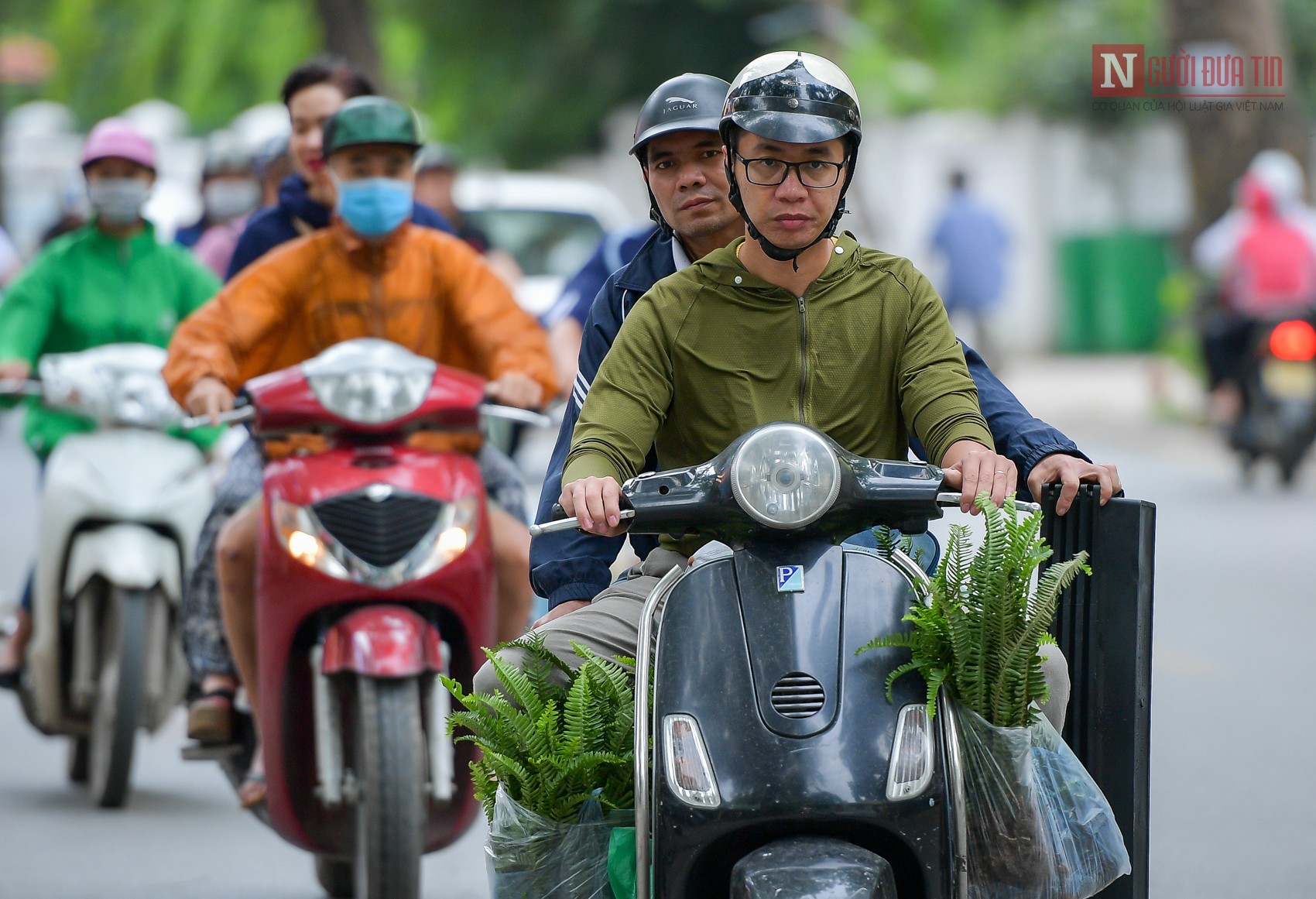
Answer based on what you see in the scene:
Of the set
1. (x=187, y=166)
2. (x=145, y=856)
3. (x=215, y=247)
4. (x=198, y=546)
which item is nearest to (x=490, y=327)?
(x=198, y=546)

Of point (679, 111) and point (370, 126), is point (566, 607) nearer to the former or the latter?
point (679, 111)

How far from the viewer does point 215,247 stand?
8.93m

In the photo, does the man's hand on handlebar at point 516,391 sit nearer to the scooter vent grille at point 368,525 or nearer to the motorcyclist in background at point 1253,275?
the scooter vent grille at point 368,525

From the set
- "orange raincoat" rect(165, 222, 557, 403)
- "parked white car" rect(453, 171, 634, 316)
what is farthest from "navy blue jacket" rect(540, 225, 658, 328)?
"parked white car" rect(453, 171, 634, 316)

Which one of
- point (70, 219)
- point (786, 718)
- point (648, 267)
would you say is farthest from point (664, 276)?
point (70, 219)

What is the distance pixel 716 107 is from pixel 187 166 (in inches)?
966

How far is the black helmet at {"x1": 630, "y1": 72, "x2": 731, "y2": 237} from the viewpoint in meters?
4.28

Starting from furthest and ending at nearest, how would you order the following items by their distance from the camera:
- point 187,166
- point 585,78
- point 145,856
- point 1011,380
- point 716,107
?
point 585,78 → point 187,166 → point 1011,380 → point 145,856 → point 716,107

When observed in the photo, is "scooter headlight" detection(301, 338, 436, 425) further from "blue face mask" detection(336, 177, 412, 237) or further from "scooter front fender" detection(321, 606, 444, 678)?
"blue face mask" detection(336, 177, 412, 237)

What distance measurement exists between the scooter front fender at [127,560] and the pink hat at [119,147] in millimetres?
1323

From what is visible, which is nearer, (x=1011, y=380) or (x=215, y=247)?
(x=215, y=247)

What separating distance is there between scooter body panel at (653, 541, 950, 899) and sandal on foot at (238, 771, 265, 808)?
92.6 inches

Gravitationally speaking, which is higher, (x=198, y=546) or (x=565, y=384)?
(x=565, y=384)

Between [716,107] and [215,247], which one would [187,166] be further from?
[716,107]
